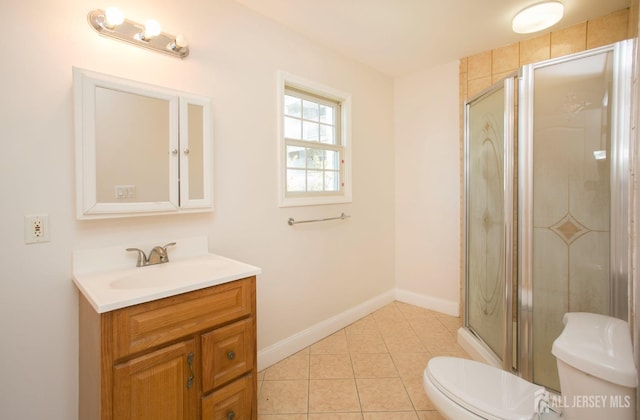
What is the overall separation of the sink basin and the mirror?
28cm

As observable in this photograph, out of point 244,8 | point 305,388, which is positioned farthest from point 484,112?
point 305,388

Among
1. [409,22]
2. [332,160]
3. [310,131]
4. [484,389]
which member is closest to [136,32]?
[310,131]

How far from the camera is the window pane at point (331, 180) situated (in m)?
2.63

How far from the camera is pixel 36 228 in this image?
1.26m

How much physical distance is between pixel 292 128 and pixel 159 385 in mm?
1818

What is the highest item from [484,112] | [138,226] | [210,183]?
[484,112]

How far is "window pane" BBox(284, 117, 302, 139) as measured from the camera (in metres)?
2.28

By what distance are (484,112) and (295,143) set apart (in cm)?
142

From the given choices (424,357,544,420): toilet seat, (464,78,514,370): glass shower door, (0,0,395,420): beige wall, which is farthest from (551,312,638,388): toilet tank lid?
(0,0,395,420): beige wall

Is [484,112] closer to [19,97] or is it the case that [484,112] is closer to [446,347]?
[446,347]

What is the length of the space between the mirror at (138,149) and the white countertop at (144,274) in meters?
0.22

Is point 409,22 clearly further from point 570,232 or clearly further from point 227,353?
point 227,353

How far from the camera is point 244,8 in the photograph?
193cm

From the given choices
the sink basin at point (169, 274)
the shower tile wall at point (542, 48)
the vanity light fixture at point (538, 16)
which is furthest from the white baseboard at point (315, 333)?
the vanity light fixture at point (538, 16)
